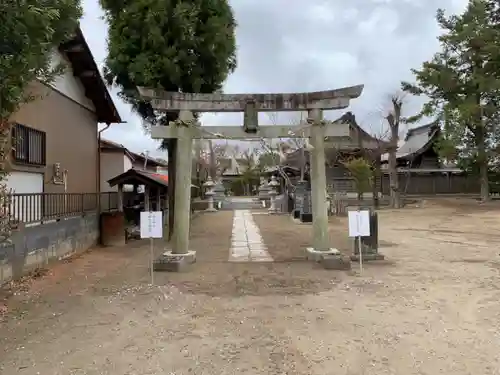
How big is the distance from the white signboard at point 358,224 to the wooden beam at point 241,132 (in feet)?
6.74

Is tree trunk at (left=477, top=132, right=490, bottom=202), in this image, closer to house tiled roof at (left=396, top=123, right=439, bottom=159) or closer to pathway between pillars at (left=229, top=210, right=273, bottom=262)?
house tiled roof at (left=396, top=123, right=439, bottom=159)

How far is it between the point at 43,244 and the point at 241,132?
4887mm

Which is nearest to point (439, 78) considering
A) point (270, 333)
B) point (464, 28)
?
point (464, 28)

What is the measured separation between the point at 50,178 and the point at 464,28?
85.7 feet

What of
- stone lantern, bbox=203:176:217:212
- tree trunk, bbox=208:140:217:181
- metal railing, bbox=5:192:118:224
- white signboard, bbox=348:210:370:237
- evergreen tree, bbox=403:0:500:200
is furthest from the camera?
tree trunk, bbox=208:140:217:181

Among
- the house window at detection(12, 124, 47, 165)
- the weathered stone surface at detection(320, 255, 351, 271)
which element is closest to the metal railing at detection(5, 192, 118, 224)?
the house window at detection(12, 124, 47, 165)

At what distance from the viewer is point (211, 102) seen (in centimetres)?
981

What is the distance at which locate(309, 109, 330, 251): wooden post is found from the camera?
32.4 feet

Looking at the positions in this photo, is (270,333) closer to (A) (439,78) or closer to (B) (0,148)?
(B) (0,148)

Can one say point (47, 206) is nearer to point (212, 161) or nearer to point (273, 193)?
point (273, 193)

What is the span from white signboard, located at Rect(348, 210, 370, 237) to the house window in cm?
718

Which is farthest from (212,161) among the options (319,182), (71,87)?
(319,182)

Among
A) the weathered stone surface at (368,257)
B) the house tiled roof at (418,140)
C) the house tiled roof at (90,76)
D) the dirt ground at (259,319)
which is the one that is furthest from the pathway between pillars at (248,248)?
the house tiled roof at (418,140)

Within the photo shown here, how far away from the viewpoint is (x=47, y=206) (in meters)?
10.3
